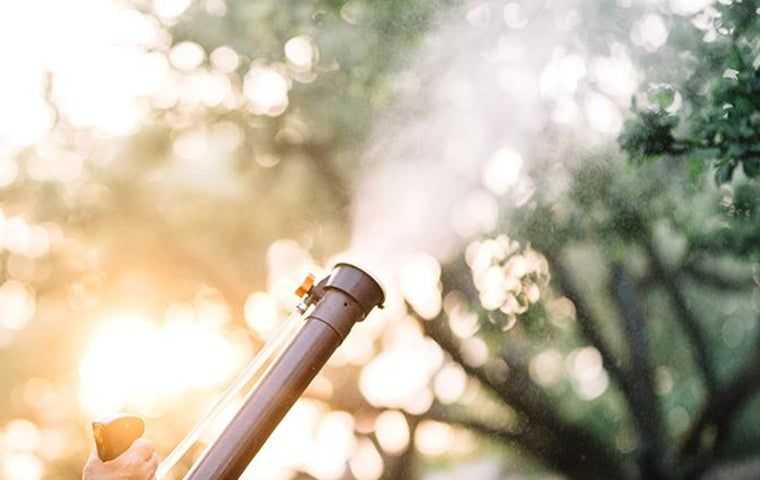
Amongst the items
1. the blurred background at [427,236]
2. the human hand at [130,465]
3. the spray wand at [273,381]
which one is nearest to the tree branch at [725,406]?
the blurred background at [427,236]

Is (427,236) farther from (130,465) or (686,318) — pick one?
(130,465)

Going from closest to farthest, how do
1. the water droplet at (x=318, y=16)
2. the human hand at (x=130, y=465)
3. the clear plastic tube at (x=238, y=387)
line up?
the human hand at (x=130, y=465), the clear plastic tube at (x=238, y=387), the water droplet at (x=318, y=16)

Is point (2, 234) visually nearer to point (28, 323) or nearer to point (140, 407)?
point (28, 323)

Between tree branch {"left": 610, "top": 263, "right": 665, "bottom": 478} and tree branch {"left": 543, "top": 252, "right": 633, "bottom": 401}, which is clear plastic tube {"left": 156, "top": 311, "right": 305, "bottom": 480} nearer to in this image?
tree branch {"left": 543, "top": 252, "right": 633, "bottom": 401}

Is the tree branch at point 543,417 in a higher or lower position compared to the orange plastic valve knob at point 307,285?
higher

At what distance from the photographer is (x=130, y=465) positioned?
350 centimetres

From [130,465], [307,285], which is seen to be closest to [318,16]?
[307,285]

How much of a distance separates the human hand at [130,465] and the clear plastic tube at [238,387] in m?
0.09

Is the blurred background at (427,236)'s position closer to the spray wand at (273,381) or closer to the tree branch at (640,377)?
the tree branch at (640,377)

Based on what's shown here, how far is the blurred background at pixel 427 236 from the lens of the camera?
9.16 meters

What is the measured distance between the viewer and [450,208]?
9.95 m

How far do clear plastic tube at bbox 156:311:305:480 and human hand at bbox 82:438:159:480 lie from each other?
0.28 feet

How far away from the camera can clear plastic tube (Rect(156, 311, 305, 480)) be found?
3.73 m

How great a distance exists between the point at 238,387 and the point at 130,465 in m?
0.48
